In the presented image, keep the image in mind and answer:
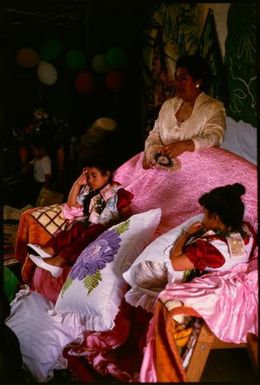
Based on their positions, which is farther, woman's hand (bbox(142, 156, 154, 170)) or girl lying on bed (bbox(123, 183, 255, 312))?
woman's hand (bbox(142, 156, 154, 170))

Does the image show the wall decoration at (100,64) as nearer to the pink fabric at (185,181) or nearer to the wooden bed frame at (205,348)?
the pink fabric at (185,181)

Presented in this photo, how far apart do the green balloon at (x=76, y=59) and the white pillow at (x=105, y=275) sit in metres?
0.44

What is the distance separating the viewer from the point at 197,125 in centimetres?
192

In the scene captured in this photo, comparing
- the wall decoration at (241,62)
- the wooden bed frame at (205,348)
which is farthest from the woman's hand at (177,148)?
the wooden bed frame at (205,348)

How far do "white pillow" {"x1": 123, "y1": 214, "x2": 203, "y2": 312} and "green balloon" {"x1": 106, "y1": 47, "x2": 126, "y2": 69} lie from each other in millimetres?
473

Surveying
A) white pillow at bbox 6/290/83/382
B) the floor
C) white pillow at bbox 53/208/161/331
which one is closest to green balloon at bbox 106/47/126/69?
white pillow at bbox 53/208/161/331

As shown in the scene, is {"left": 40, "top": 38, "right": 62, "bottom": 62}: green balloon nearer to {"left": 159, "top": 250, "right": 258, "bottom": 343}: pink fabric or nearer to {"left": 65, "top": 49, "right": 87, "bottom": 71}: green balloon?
{"left": 65, "top": 49, "right": 87, "bottom": 71}: green balloon

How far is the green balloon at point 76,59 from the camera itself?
6.46 ft

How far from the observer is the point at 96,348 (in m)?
1.90

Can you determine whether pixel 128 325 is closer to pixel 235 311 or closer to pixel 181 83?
pixel 235 311

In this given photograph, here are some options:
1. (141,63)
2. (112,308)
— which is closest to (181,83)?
(141,63)

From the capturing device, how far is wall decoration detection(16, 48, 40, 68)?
77.0 inches

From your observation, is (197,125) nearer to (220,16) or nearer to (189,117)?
(189,117)

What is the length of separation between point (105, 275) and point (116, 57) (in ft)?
1.94
